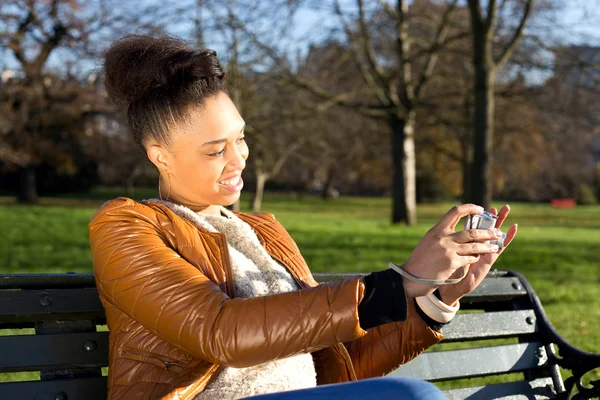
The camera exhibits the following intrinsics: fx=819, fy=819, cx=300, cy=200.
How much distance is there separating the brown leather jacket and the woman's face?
0.11 metres

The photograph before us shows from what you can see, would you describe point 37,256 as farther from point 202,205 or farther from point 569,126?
point 569,126

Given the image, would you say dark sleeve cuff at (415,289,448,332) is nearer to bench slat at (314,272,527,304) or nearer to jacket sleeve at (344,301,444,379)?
jacket sleeve at (344,301,444,379)

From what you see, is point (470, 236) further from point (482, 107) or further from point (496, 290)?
point (482, 107)

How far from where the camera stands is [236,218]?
8.05ft

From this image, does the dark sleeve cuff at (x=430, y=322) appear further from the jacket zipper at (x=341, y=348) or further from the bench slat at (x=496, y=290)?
the bench slat at (x=496, y=290)

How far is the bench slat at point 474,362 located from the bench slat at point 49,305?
1179mm

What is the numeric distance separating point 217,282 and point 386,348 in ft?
2.20

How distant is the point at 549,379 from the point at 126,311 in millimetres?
2123

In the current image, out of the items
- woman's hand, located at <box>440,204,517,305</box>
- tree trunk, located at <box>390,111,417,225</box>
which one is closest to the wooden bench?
woman's hand, located at <box>440,204,517,305</box>

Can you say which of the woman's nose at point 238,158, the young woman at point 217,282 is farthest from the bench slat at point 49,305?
the woman's nose at point 238,158

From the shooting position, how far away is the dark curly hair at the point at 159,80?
7.22 ft

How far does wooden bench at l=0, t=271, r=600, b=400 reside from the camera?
2504 mm

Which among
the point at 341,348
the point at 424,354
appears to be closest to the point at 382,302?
the point at 341,348

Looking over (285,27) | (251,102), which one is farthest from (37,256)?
(251,102)
